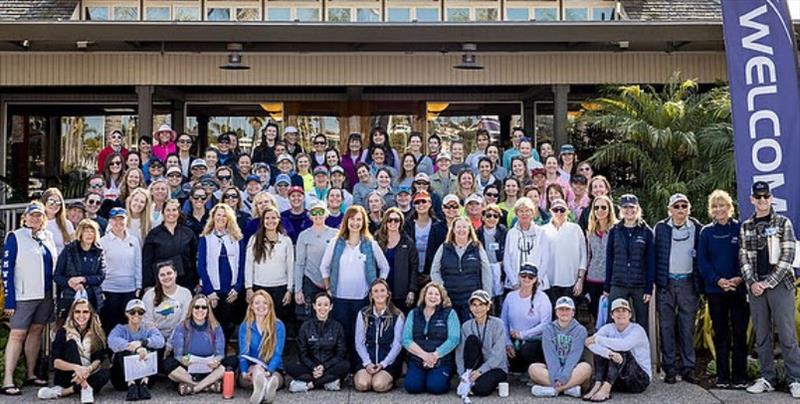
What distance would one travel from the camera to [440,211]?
29.6 feet

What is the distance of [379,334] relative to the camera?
7660 mm

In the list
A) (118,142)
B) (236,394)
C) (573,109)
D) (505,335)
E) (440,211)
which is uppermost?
(573,109)

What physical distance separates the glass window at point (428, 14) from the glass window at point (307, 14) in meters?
1.77

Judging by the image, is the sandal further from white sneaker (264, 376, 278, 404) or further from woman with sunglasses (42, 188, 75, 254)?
white sneaker (264, 376, 278, 404)

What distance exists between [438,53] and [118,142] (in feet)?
16.1

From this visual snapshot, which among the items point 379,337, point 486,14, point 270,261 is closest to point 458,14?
point 486,14

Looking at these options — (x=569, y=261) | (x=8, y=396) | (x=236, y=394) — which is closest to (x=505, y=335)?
(x=569, y=261)

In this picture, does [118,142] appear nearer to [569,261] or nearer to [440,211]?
[440,211]

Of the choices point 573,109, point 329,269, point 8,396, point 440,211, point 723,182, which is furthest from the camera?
point 573,109

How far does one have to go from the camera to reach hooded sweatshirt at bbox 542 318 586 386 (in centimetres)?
744

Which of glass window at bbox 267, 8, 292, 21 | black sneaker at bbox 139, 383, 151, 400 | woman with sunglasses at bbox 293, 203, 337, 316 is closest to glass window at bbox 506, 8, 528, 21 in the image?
glass window at bbox 267, 8, 292, 21

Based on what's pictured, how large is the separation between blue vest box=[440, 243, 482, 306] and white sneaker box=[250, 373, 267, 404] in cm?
184

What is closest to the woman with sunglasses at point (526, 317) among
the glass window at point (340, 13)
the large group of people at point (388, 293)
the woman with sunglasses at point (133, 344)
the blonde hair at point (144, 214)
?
the large group of people at point (388, 293)

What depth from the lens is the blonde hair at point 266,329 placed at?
24.7 feet
